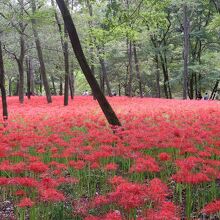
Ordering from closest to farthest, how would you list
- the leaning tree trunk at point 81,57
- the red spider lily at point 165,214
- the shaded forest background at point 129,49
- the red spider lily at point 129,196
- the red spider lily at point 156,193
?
the red spider lily at point 165,214 → the red spider lily at point 129,196 → the red spider lily at point 156,193 → the leaning tree trunk at point 81,57 → the shaded forest background at point 129,49

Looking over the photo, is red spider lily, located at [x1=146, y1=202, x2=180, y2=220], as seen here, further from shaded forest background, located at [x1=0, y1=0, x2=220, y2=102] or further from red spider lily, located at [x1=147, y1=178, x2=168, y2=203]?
shaded forest background, located at [x1=0, y1=0, x2=220, y2=102]

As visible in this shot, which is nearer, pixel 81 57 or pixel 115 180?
pixel 115 180

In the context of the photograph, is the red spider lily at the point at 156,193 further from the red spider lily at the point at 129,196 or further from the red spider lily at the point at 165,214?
the red spider lily at the point at 165,214

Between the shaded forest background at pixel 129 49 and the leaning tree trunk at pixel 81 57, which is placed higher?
the shaded forest background at pixel 129 49

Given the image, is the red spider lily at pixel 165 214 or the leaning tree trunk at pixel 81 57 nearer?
the red spider lily at pixel 165 214

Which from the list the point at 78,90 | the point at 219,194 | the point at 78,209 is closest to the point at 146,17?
the point at 219,194

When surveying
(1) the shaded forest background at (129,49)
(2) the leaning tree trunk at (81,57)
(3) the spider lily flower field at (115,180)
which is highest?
(1) the shaded forest background at (129,49)

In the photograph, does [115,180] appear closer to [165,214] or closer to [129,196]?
[129,196]

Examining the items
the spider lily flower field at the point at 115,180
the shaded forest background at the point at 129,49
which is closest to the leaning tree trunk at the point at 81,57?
the spider lily flower field at the point at 115,180

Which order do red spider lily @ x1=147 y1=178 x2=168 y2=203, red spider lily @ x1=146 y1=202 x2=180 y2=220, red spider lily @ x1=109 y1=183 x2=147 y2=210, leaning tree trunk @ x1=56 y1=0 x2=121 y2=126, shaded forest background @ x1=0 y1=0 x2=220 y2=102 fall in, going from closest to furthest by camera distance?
1. red spider lily @ x1=146 y1=202 x2=180 y2=220
2. red spider lily @ x1=109 y1=183 x2=147 y2=210
3. red spider lily @ x1=147 y1=178 x2=168 y2=203
4. leaning tree trunk @ x1=56 y1=0 x2=121 y2=126
5. shaded forest background @ x1=0 y1=0 x2=220 y2=102

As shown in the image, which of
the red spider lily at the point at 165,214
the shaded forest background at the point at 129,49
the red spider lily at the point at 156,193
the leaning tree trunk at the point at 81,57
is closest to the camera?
the red spider lily at the point at 165,214

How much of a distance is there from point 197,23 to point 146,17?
28.3 meters

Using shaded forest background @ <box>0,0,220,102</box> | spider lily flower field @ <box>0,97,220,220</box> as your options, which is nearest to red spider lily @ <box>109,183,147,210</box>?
spider lily flower field @ <box>0,97,220,220</box>

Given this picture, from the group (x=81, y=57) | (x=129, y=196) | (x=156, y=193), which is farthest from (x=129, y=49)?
(x=129, y=196)
